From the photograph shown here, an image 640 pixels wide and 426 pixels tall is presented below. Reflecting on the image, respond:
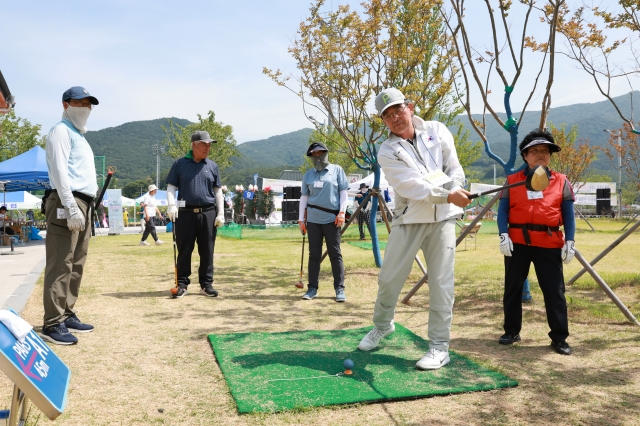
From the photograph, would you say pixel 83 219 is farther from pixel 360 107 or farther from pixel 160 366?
pixel 360 107

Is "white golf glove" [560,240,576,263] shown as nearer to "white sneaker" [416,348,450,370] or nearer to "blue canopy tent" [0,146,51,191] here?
"white sneaker" [416,348,450,370]

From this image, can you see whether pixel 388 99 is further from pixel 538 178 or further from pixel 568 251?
pixel 568 251

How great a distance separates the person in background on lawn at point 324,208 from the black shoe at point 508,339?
244 cm

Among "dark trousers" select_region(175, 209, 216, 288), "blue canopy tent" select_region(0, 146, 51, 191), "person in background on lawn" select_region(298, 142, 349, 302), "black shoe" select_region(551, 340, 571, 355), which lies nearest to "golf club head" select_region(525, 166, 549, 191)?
"black shoe" select_region(551, 340, 571, 355)

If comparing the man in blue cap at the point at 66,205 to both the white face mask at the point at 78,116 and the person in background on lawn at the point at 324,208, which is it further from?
the person in background on lawn at the point at 324,208

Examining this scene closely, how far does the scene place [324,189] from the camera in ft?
22.3

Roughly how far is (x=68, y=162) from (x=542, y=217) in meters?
4.35

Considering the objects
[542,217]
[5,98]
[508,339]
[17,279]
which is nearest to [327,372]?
[508,339]

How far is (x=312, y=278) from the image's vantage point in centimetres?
705

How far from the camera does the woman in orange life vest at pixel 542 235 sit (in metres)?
4.46

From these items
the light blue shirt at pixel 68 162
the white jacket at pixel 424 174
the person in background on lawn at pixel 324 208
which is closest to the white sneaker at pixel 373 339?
the white jacket at pixel 424 174

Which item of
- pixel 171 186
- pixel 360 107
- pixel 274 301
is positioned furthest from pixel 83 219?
pixel 360 107

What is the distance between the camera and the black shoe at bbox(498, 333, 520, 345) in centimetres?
472

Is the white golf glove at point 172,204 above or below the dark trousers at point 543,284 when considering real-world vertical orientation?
above
